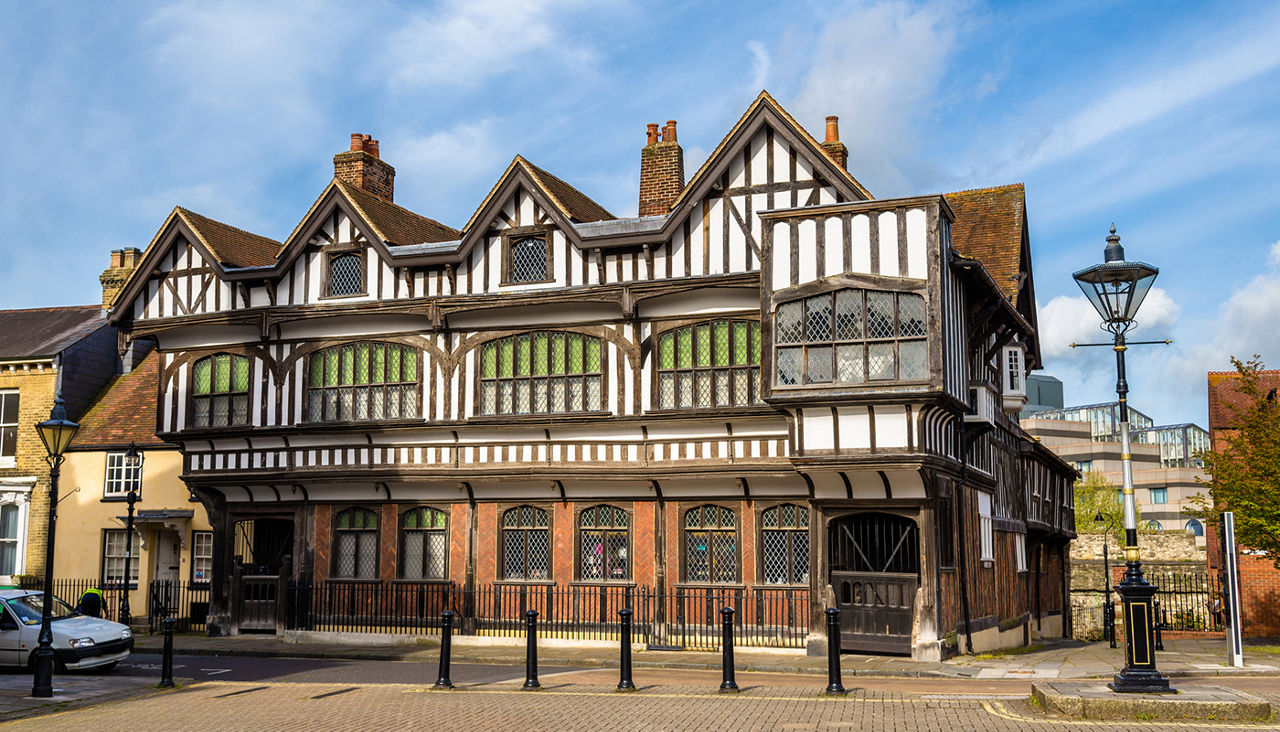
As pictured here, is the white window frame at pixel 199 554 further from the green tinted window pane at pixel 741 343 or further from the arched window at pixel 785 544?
the green tinted window pane at pixel 741 343

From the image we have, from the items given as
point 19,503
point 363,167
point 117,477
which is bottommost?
point 19,503

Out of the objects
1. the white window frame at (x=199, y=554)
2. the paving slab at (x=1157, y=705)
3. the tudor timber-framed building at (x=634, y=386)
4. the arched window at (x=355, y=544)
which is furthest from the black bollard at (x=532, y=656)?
the white window frame at (x=199, y=554)

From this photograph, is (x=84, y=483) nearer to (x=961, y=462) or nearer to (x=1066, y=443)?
(x=961, y=462)

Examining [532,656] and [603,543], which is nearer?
[532,656]

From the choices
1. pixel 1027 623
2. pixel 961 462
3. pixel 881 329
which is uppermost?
pixel 881 329

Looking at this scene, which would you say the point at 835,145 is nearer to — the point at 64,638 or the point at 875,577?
the point at 875,577

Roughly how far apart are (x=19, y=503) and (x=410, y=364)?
45.0 feet

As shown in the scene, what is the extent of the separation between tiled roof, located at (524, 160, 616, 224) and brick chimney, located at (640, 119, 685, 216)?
1278mm

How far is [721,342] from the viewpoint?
21.0 metres

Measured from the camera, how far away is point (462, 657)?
20.0 meters

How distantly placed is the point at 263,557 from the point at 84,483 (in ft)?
23.8

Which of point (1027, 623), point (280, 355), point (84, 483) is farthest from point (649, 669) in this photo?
point (84, 483)

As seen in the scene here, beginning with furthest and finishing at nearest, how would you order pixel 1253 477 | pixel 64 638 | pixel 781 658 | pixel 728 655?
pixel 1253 477 → pixel 781 658 → pixel 64 638 → pixel 728 655

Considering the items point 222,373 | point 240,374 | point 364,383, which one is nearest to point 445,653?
point 364,383
